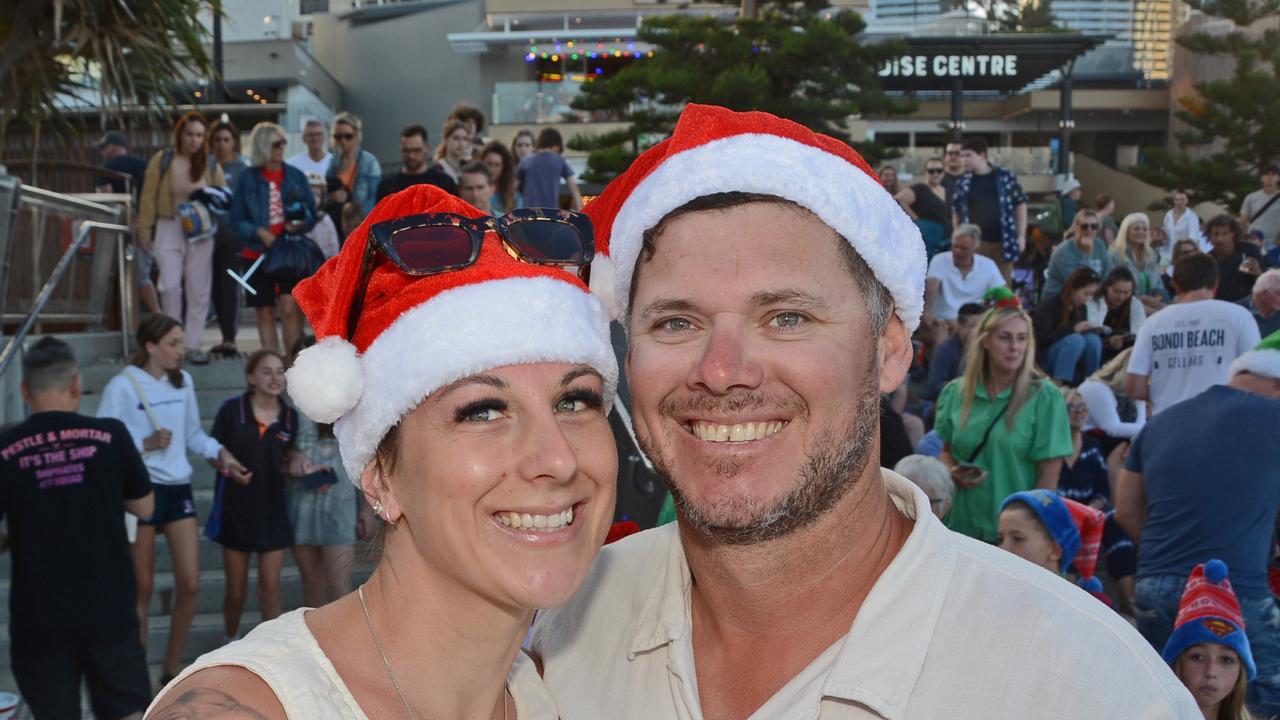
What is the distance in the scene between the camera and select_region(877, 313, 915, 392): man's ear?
248 centimetres

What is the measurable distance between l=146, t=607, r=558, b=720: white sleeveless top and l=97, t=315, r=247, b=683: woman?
4.67 meters

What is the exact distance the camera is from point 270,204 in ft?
29.5

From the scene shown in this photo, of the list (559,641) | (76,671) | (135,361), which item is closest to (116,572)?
(76,671)

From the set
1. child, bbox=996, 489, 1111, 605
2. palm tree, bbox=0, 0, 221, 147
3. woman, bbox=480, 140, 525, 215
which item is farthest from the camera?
palm tree, bbox=0, 0, 221, 147

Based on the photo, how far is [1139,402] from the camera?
8398 mm

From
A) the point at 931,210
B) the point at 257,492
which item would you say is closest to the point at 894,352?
the point at 257,492

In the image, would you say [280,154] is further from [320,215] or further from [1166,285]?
[1166,285]

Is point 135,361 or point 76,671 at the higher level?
point 135,361

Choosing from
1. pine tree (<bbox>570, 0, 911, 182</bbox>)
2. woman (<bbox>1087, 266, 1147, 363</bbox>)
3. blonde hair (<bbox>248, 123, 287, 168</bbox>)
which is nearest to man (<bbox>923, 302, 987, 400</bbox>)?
woman (<bbox>1087, 266, 1147, 363</bbox>)

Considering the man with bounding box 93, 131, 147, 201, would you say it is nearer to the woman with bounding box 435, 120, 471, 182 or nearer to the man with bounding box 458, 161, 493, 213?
the woman with bounding box 435, 120, 471, 182

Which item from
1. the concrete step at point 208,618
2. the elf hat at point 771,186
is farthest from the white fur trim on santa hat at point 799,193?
the concrete step at point 208,618

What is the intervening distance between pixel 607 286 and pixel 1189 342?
18.4ft

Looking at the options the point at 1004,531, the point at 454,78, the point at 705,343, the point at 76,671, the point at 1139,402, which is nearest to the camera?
the point at 705,343

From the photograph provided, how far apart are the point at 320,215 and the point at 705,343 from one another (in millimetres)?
7465
